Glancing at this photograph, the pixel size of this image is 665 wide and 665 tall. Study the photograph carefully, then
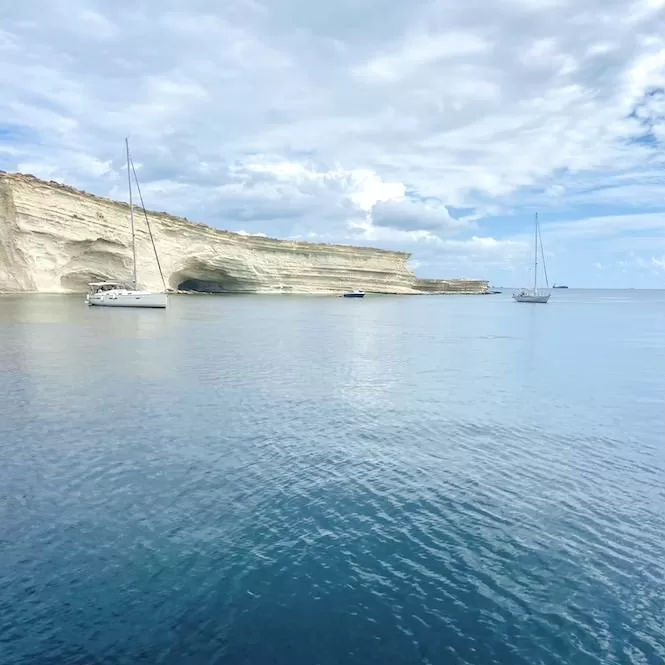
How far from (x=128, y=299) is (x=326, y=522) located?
46876 millimetres

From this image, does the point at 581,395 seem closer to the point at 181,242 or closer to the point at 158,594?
the point at 158,594

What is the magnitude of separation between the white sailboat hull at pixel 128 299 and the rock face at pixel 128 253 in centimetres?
1440

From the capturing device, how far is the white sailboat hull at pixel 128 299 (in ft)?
168

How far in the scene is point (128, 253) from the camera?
221 feet

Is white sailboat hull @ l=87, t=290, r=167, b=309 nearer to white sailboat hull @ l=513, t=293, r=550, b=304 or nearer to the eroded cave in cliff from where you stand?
the eroded cave in cliff

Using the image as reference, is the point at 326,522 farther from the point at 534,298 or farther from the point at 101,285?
the point at 534,298

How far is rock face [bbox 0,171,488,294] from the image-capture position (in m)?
59.9

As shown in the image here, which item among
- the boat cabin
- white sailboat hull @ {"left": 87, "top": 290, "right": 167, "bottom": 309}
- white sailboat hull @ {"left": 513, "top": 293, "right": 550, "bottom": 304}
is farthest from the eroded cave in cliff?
white sailboat hull @ {"left": 513, "top": 293, "right": 550, "bottom": 304}

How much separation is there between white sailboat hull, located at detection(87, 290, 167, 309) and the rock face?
567 inches

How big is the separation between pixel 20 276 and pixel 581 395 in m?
60.5

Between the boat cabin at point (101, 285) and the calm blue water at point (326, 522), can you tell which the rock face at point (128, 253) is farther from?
the calm blue water at point (326, 522)

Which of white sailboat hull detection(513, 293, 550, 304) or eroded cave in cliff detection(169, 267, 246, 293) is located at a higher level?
eroded cave in cliff detection(169, 267, 246, 293)

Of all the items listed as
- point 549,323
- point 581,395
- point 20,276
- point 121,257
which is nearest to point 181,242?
point 121,257

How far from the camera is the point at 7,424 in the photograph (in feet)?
43.5
